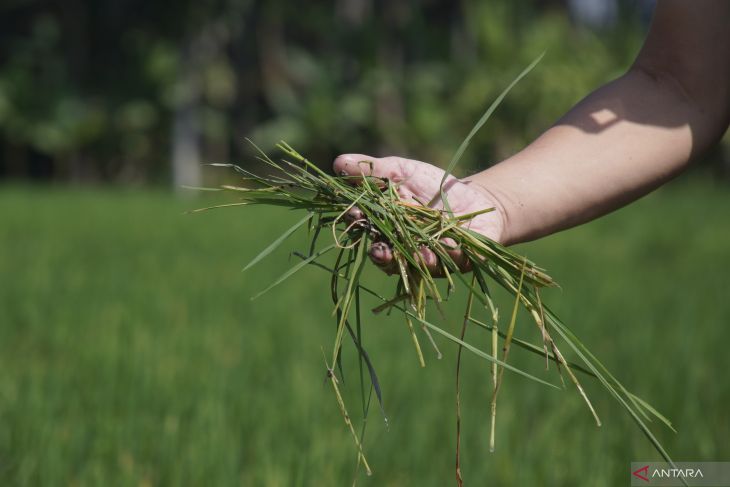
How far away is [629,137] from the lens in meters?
1.23

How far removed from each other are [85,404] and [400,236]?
177 cm

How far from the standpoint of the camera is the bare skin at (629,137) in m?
1.17

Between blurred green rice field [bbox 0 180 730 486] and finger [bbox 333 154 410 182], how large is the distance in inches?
37.8

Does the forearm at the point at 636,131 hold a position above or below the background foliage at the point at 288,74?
below

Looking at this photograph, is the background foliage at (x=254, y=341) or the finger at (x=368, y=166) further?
the background foliage at (x=254, y=341)

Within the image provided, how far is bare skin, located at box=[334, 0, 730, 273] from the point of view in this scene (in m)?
1.17

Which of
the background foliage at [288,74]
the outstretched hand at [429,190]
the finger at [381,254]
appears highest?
the background foliage at [288,74]

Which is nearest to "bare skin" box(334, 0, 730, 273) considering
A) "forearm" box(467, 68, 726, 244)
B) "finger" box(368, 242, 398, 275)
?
"forearm" box(467, 68, 726, 244)

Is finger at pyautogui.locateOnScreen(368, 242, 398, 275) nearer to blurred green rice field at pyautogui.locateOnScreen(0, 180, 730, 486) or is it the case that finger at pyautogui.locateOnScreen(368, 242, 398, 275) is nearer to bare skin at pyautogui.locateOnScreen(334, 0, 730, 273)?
bare skin at pyautogui.locateOnScreen(334, 0, 730, 273)

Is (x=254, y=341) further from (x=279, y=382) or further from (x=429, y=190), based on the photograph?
(x=429, y=190)

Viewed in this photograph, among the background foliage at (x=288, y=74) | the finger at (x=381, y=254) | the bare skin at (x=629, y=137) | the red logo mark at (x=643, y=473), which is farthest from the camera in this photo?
the background foliage at (x=288, y=74)

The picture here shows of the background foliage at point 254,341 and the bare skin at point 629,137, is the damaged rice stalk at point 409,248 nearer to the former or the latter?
the bare skin at point 629,137

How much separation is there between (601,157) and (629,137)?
0.18 feet

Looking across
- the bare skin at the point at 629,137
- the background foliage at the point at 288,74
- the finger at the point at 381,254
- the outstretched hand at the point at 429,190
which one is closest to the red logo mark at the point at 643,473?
the bare skin at the point at 629,137
